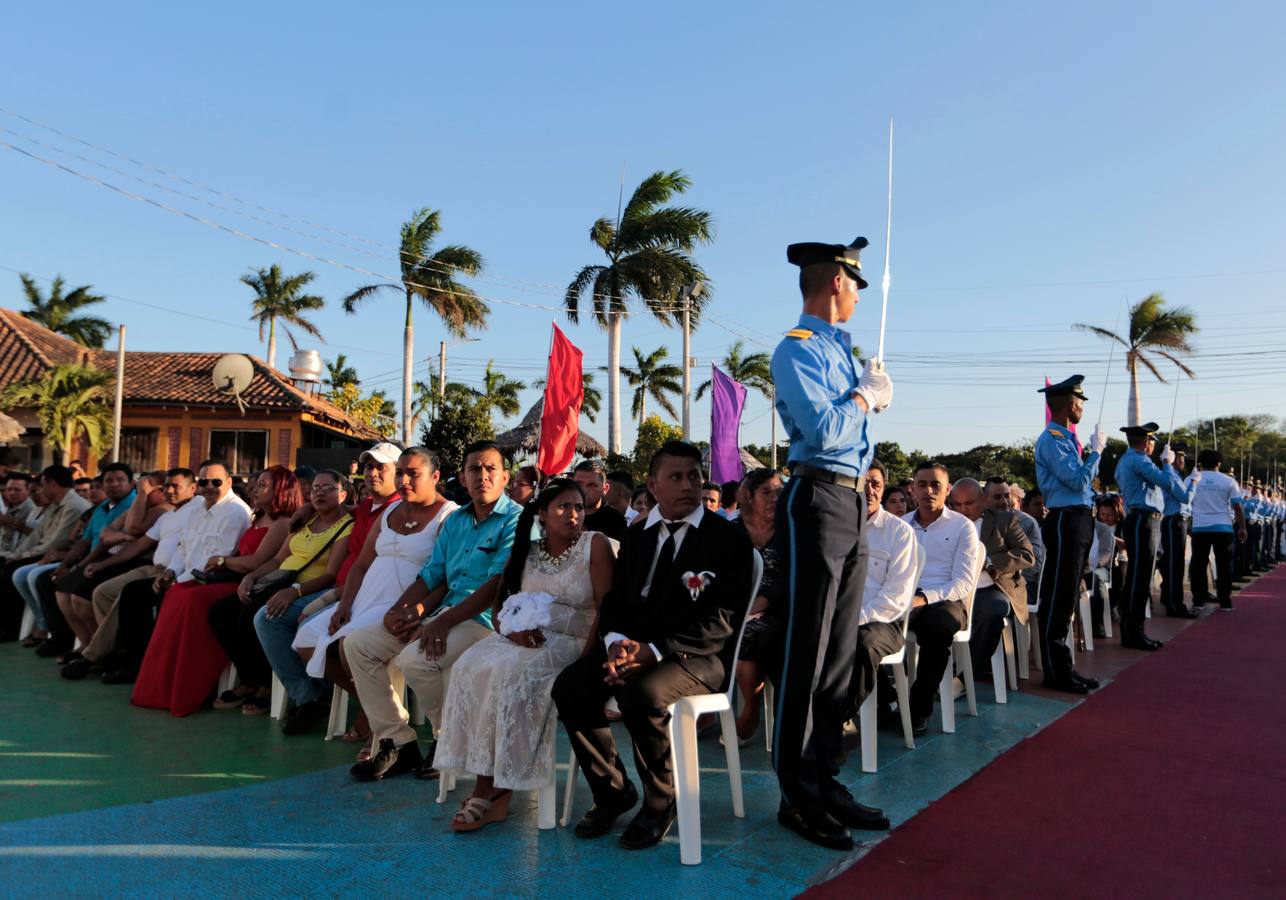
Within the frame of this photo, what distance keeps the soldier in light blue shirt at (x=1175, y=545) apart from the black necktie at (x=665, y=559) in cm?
739

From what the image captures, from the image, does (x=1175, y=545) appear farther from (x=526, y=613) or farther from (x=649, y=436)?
(x=649, y=436)

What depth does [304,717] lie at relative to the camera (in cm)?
482

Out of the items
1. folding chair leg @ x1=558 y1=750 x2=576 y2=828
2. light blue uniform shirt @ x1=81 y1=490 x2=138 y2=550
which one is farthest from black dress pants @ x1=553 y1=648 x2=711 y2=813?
light blue uniform shirt @ x1=81 y1=490 x2=138 y2=550

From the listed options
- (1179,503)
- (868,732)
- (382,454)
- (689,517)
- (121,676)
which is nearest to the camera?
(689,517)

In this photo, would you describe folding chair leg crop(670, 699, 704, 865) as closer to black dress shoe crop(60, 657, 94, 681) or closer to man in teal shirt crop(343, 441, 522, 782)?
man in teal shirt crop(343, 441, 522, 782)

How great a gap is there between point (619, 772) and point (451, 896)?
833 mm

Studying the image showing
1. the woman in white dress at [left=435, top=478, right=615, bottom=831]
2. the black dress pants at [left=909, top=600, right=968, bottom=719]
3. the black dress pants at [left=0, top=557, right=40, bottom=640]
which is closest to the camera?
the woman in white dress at [left=435, top=478, right=615, bottom=831]

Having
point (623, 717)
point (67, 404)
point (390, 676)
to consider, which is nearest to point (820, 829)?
point (623, 717)

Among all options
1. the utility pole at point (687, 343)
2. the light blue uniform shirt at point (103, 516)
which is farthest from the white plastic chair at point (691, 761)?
the utility pole at point (687, 343)

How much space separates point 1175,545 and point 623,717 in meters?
8.11

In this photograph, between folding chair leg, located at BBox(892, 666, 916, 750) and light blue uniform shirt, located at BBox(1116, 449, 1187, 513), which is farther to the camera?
light blue uniform shirt, located at BBox(1116, 449, 1187, 513)

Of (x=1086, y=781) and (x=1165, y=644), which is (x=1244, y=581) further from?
(x=1086, y=781)

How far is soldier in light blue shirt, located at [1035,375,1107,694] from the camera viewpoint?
566cm

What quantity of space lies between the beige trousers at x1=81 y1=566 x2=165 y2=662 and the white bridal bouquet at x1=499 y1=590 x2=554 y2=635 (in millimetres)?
3655
